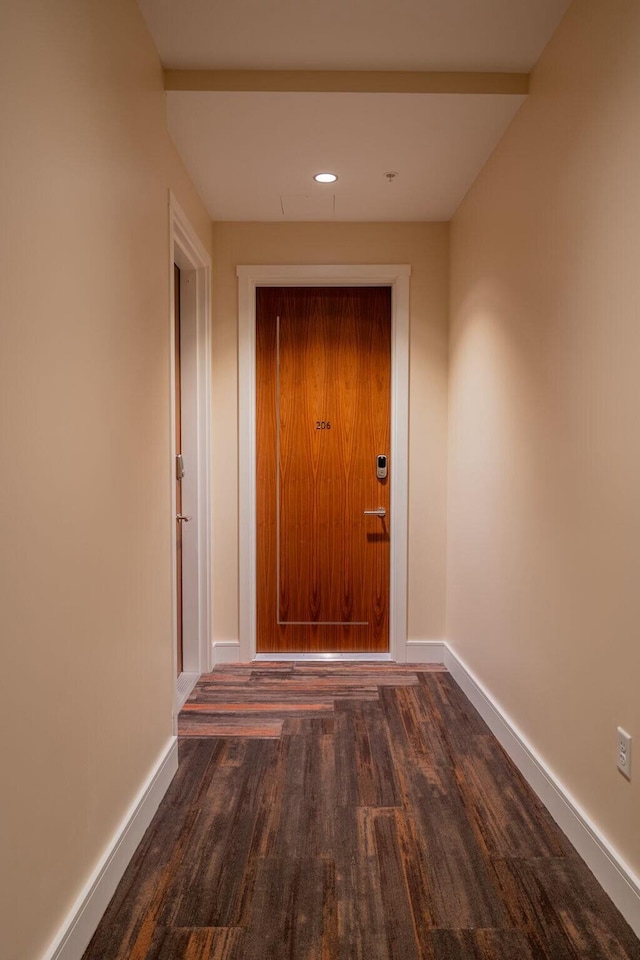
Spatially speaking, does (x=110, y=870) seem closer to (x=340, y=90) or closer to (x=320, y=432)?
(x=320, y=432)

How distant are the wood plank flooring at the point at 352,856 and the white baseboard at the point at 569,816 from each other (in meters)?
0.04

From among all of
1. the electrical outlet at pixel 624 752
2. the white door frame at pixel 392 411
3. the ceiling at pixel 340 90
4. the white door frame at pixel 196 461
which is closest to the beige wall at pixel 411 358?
the white door frame at pixel 392 411

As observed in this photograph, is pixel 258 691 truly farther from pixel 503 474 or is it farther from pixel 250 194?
pixel 250 194

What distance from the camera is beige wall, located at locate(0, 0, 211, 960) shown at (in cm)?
123

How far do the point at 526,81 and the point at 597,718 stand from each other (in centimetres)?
222

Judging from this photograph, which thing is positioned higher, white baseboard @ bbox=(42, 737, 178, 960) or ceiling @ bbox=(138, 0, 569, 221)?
ceiling @ bbox=(138, 0, 569, 221)

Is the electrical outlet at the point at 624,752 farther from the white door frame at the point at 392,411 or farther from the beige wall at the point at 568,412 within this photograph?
the white door frame at the point at 392,411

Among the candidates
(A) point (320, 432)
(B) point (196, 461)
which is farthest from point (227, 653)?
(A) point (320, 432)

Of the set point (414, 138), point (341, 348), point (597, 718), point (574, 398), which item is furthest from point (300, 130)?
point (597, 718)

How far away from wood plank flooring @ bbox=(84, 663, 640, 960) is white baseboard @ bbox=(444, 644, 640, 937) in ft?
0.12

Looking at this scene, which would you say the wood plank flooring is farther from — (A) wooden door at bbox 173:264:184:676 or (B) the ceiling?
(B) the ceiling

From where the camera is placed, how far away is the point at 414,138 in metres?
2.69

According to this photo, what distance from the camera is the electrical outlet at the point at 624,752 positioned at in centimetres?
166

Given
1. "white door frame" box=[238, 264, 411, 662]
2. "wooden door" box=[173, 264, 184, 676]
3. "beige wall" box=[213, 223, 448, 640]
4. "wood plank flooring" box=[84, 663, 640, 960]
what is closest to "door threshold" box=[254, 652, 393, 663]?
"white door frame" box=[238, 264, 411, 662]
